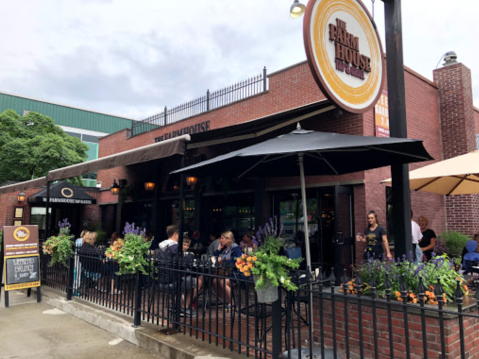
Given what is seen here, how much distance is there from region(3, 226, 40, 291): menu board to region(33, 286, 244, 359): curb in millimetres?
695

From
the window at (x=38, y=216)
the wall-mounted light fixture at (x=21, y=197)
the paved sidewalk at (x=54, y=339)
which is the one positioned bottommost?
the paved sidewalk at (x=54, y=339)

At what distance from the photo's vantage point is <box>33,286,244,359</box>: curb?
154 inches

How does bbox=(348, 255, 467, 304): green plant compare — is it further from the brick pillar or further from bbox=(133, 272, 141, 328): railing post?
the brick pillar

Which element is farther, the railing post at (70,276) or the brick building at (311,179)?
the brick building at (311,179)

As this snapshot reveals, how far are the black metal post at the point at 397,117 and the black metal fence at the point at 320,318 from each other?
1035 millimetres

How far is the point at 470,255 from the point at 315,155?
4.22 m

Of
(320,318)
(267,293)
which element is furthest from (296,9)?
(320,318)

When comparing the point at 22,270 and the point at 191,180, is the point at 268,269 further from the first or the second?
the point at 191,180

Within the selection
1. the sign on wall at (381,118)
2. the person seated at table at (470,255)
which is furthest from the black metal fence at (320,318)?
the sign on wall at (381,118)

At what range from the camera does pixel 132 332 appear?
15.8 ft

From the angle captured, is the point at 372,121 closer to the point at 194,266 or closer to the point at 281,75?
the point at 281,75

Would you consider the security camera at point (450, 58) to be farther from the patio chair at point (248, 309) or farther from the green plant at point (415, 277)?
the patio chair at point (248, 309)

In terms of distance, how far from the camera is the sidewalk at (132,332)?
12.9ft

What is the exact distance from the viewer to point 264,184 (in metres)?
9.63
